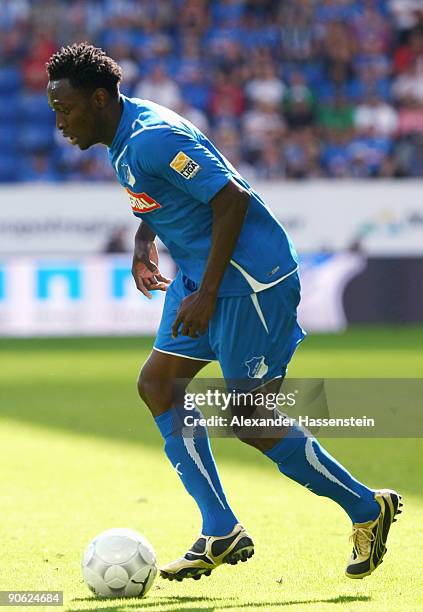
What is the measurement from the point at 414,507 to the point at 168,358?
190cm

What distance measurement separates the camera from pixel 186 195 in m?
4.63

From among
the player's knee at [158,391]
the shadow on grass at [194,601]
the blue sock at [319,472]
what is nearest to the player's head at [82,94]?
the player's knee at [158,391]

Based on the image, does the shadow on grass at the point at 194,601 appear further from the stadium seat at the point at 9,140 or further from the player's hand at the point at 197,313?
the stadium seat at the point at 9,140

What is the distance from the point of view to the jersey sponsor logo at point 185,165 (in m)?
4.43

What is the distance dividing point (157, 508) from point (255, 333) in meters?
1.81

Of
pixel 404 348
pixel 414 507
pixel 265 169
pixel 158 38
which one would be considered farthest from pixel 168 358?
pixel 158 38

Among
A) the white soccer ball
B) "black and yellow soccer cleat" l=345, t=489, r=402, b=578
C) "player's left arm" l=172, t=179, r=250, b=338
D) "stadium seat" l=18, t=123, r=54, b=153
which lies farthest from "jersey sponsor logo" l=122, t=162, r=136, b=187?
"stadium seat" l=18, t=123, r=54, b=153

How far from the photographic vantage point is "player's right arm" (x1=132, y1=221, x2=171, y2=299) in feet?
17.6

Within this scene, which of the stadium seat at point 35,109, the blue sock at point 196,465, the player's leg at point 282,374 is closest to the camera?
the player's leg at point 282,374

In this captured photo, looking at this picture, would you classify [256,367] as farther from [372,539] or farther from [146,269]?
[146,269]

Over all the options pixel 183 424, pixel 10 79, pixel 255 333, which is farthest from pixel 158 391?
pixel 10 79

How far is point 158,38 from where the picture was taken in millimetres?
20859

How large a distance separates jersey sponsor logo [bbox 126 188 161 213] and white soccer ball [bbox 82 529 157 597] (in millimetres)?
1254

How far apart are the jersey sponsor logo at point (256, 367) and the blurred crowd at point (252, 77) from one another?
1458 cm
